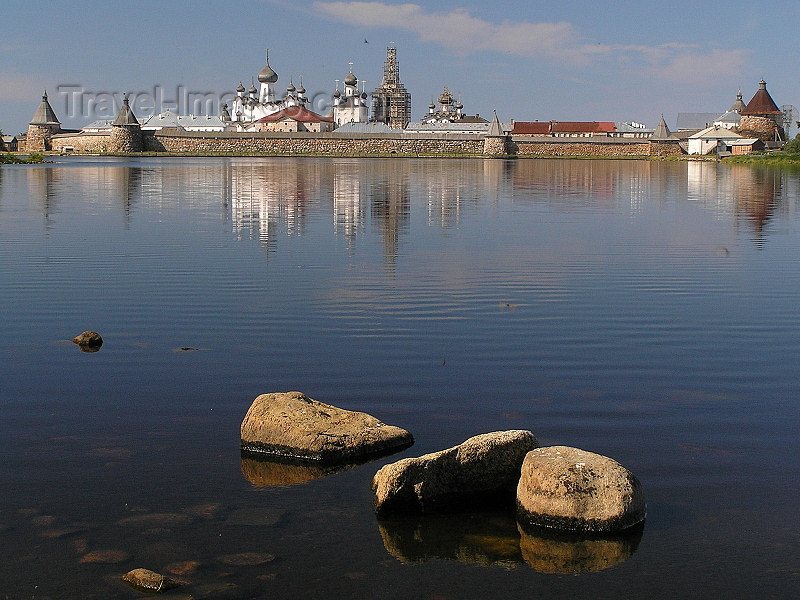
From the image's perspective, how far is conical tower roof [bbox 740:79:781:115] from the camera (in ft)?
250

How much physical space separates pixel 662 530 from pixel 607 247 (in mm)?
10385

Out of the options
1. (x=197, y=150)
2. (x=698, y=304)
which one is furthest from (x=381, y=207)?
(x=197, y=150)

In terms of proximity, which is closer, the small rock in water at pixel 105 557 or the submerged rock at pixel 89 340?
the small rock in water at pixel 105 557

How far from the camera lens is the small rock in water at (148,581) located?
12.9ft

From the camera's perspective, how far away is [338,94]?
101 meters

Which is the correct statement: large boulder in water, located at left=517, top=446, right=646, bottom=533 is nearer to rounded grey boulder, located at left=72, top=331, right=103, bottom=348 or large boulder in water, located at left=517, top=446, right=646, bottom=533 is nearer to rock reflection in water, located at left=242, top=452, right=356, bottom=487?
rock reflection in water, located at left=242, top=452, right=356, bottom=487

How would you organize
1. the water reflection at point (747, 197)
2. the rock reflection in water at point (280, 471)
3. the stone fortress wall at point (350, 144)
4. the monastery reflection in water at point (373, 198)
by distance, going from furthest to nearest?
the stone fortress wall at point (350, 144) → the water reflection at point (747, 197) → the monastery reflection in water at point (373, 198) → the rock reflection in water at point (280, 471)

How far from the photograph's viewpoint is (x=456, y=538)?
4.55 metres

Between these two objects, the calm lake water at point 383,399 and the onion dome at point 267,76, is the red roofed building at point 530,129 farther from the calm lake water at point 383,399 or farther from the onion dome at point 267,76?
the calm lake water at point 383,399

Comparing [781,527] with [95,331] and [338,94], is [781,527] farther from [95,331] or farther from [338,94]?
[338,94]

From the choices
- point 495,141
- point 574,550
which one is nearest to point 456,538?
point 574,550

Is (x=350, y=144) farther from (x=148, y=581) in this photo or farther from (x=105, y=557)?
(x=148, y=581)

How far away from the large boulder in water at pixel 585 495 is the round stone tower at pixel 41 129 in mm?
95582

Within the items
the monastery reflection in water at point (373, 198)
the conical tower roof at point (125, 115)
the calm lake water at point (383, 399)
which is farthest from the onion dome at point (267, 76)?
the calm lake water at point (383, 399)
